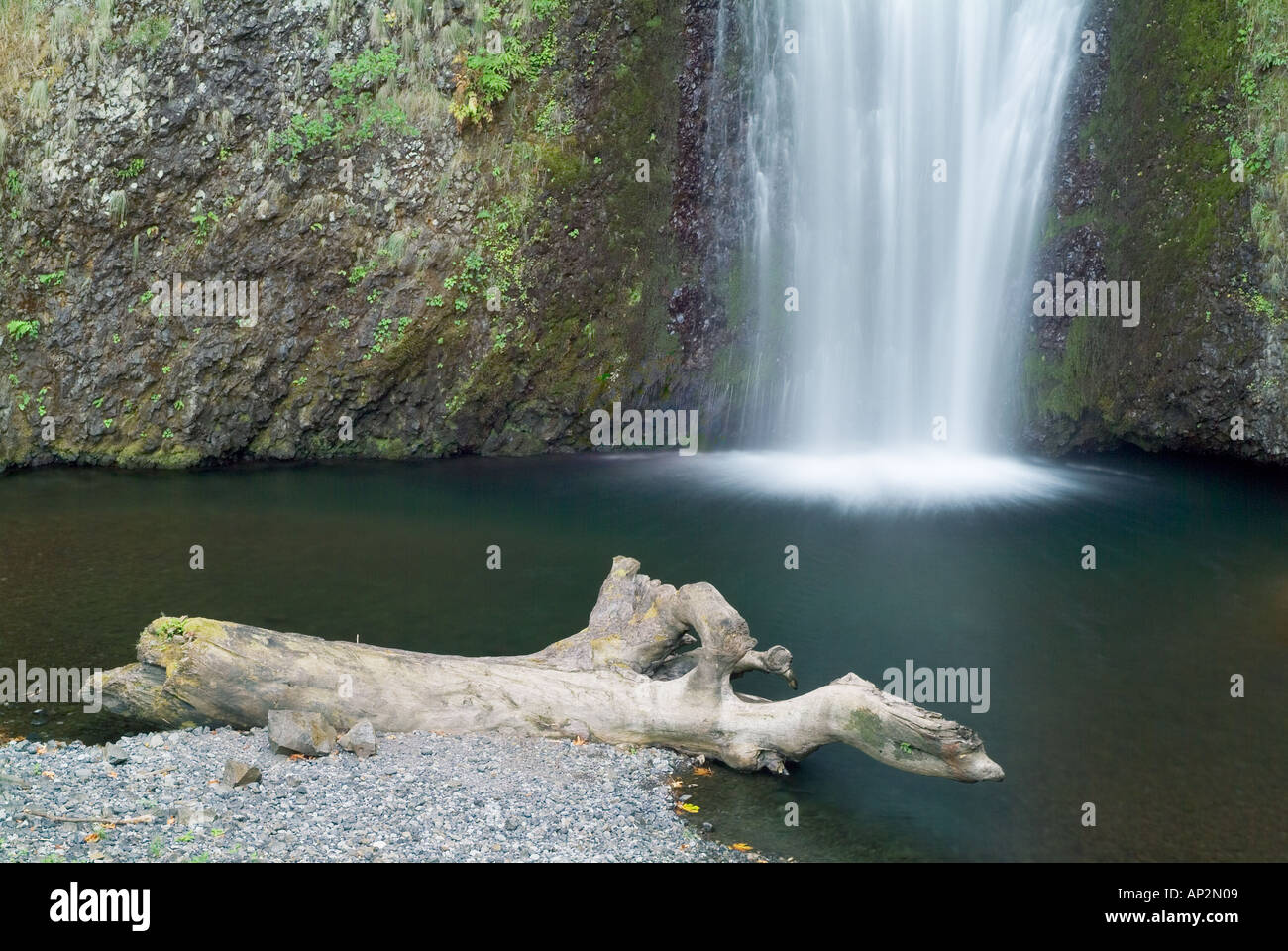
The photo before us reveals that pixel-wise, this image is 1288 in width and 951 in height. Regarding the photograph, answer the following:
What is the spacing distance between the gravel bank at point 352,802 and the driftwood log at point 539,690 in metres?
0.15

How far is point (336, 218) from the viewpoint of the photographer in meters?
15.8

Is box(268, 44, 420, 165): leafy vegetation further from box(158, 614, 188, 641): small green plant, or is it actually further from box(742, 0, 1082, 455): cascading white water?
box(158, 614, 188, 641): small green plant

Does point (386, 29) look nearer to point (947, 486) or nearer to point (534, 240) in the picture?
point (534, 240)

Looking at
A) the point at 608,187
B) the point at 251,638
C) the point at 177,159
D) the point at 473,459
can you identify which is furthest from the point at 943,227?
the point at 251,638

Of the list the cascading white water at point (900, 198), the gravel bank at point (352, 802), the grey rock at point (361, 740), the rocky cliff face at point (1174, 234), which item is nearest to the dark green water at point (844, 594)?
the gravel bank at point (352, 802)

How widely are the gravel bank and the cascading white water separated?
10.8m

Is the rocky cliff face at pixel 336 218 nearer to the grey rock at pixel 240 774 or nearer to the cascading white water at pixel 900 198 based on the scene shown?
the cascading white water at pixel 900 198

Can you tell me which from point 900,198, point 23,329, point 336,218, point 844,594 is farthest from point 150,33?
point 844,594

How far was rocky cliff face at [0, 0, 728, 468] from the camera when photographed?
15.1m

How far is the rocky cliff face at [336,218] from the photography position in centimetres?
1505

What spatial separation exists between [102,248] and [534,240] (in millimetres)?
5675

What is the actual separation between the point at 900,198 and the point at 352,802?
1315 centimetres

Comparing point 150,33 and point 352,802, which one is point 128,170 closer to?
point 150,33

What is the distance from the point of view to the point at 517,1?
52.0 ft
